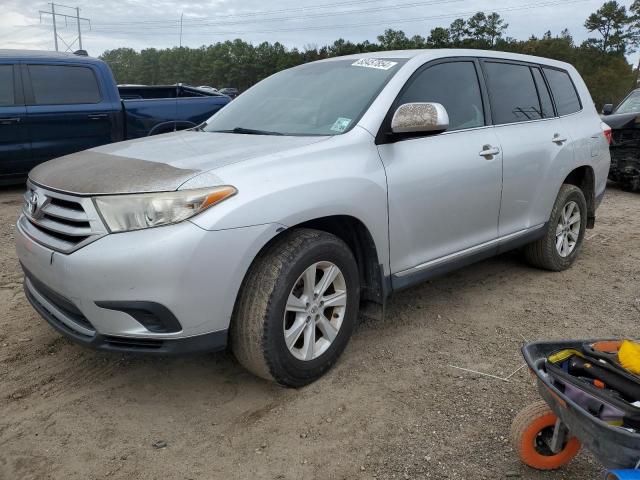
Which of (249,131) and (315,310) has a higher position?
(249,131)

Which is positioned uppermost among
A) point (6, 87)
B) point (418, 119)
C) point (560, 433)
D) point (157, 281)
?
point (6, 87)

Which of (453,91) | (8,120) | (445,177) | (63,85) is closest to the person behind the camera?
(445,177)

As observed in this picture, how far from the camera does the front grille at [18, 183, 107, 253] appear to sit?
93.0 inches

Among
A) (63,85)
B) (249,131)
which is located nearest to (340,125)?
(249,131)

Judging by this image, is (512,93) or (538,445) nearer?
(538,445)

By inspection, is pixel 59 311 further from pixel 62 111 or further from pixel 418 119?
pixel 62 111

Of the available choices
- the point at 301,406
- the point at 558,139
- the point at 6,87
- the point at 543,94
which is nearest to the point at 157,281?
the point at 301,406

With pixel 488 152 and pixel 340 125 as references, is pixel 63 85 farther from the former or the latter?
pixel 488 152

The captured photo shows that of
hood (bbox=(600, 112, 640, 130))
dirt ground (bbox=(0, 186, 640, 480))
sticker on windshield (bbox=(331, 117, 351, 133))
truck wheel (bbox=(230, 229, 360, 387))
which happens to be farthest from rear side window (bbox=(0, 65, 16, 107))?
hood (bbox=(600, 112, 640, 130))

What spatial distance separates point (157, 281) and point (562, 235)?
3.64 m

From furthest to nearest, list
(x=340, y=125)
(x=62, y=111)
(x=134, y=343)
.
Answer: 1. (x=62, y=111)
2. (x=340, y=125)
3. (x=134, y=343)

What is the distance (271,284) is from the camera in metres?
2.51

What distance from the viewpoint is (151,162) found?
2660mm

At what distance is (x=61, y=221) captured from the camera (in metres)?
2.53
